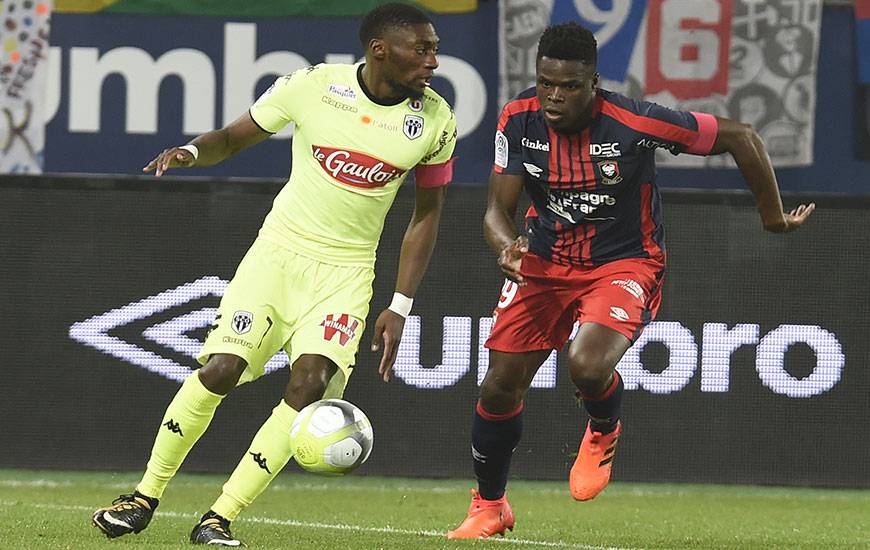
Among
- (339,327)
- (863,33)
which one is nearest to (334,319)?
(339,327)

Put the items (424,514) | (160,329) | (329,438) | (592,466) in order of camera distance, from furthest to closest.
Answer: (160,329), (424,514), (592,466), (329,438)

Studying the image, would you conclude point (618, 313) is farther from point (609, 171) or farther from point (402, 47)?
point (402, 47)

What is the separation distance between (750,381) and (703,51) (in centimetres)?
388

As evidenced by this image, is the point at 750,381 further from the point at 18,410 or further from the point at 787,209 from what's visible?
the point at 18,410

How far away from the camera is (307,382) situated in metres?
6.18

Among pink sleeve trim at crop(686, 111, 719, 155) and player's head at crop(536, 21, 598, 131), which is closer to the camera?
player's head at crop(536, 21, 598, 131)

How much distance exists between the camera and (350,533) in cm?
705

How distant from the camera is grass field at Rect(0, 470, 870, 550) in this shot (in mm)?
6688

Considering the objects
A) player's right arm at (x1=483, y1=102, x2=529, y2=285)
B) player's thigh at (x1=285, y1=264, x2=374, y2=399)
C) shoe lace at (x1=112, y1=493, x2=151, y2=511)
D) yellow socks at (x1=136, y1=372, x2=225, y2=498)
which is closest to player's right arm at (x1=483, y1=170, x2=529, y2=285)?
player's right arm at (x1=483, y1=102, x2=529, y2=285)

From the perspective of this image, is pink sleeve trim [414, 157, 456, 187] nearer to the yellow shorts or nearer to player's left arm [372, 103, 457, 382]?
player's left arm [372, 103, 457, 382]

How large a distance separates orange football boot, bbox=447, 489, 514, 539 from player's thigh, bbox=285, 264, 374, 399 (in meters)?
1.04

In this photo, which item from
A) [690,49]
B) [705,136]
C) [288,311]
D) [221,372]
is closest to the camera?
[221,372]

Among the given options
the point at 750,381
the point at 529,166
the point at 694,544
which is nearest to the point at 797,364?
the point at 750,381

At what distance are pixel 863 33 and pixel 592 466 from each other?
6.46 meters
